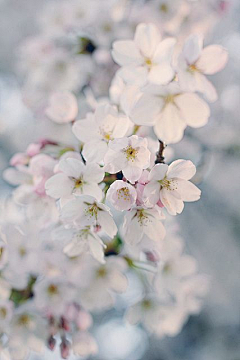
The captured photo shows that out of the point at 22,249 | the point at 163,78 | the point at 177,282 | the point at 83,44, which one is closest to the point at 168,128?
the point at 163,78

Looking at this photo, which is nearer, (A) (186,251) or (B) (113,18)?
(B) (113,18)

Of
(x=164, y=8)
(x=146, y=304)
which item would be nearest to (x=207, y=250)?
(x=146, y=304)

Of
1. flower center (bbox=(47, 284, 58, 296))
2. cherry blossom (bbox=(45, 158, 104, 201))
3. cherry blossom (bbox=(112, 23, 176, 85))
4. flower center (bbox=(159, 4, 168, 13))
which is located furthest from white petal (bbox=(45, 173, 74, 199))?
flower center (bbox=(159, 4, 168, 13))

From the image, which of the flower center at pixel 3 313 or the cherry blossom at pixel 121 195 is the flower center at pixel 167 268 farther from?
the cherry blossom at pixel 121 195

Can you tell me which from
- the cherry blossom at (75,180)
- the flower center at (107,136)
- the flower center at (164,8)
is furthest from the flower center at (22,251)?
the flower center at (164,8)

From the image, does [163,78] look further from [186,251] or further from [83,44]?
[186,251]

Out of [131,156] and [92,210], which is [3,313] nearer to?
[92,210]

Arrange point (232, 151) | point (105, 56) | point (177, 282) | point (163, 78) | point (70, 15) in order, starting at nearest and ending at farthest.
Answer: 1. point (163, 78)
2. point (177, 282)
3. point (105, 56)
4. point (70, 15)
5. point (232, 151)
